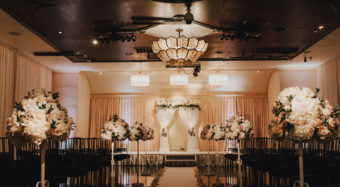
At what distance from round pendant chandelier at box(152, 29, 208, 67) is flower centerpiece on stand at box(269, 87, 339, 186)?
246 cm

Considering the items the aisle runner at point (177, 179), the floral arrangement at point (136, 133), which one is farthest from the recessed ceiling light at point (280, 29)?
the floral arrangement at point (136, 133)

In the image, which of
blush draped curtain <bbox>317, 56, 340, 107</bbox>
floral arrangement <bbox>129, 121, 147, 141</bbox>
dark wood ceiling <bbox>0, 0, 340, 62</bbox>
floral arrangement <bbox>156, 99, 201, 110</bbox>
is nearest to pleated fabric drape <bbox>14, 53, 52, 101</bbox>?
dark wood ceiling <bbox>0, 0, 340, 62</bbox>

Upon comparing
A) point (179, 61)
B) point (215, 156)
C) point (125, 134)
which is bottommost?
point (215, 156)

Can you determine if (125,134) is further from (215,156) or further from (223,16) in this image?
(215,156)

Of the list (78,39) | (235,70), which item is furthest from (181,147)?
(78,39)

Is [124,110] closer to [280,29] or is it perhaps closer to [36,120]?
[280,29]

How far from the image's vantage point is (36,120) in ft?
10.1

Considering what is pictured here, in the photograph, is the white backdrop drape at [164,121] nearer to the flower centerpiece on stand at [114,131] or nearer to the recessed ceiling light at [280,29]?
the flower centerpiece on stand at [114,131]

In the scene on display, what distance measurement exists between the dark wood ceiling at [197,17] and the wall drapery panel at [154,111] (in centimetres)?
472

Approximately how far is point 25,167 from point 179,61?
334 centimetres

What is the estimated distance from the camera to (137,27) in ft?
19.7

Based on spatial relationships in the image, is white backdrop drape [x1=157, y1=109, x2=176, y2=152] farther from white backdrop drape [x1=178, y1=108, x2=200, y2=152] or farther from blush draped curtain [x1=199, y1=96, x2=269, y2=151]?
blush draped curtain [x1=199, y1=96, x2=269, y2=151]

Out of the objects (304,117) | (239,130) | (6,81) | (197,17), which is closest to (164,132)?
(239,130)

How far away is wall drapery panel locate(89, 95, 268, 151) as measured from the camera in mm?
11914
